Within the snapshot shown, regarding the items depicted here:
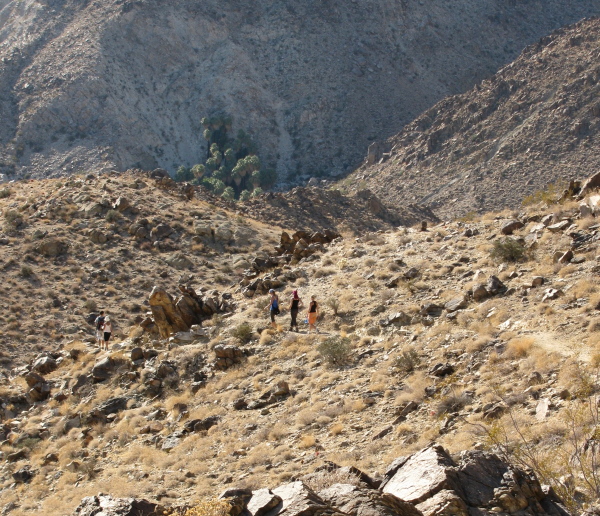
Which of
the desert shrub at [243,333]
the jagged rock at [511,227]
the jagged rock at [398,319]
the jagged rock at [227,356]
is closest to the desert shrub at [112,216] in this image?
the desert shrub at [243,333]

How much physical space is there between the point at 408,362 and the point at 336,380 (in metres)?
1.72

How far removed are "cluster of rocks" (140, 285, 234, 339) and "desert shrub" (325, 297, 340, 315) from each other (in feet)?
12.4

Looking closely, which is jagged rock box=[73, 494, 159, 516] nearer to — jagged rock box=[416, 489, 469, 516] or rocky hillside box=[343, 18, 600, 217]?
jagged rock box=[416, 489, 469, 516]

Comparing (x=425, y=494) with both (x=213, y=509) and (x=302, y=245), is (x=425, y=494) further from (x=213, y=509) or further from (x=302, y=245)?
(x=302, y=245)

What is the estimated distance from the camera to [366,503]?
23.2ft

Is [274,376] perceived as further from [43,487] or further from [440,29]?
[440,29]

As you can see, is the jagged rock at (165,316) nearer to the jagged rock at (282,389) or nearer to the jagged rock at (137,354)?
the jagged rock at (137,354)

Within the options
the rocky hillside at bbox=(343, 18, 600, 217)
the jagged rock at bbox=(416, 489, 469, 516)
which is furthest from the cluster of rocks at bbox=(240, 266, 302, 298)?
the rocky hillside at bbox=(343, 18, 600, 217)

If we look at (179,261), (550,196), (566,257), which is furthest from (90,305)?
(566,257)

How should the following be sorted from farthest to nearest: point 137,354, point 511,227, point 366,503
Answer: point 511,227 < point 137,354 < point 366,503

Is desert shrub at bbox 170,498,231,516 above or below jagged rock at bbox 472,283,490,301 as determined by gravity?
above

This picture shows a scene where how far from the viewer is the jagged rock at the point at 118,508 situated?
8.54 m

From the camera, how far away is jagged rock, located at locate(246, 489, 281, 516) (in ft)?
A: 24.9

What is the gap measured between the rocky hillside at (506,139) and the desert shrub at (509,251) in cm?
3696
